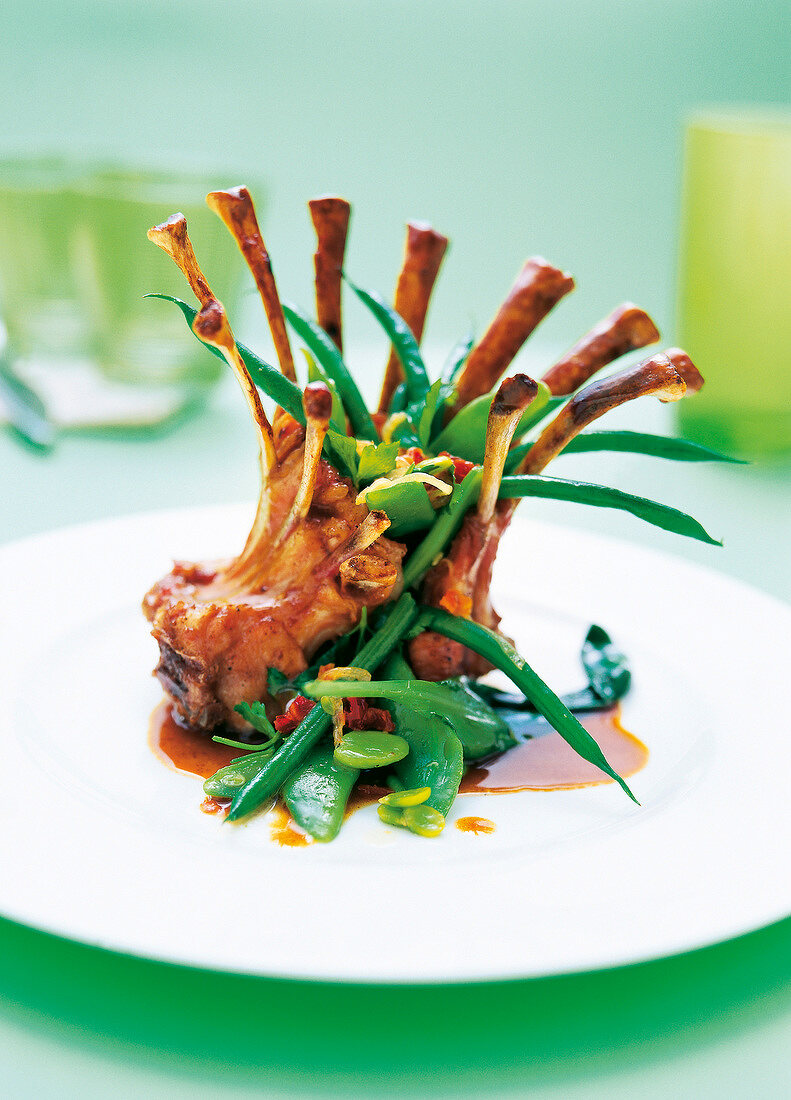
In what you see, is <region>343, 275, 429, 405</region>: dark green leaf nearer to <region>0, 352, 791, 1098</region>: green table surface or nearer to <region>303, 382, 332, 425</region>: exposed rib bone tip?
<region>303, 382, 332, 425</region>: exposed rib bone tip

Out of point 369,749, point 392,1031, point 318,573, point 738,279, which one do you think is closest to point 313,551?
point 318,573

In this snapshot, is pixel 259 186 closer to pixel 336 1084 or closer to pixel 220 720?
pixel 220 720

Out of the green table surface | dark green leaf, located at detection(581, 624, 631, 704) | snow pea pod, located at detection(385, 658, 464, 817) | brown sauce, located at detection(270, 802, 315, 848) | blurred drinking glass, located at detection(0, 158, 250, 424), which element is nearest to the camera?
the green table surface

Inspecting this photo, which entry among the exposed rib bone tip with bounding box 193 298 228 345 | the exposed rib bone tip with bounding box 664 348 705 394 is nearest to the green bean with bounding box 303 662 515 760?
the exposed rib bone tip with bounding box 193 298 228 345

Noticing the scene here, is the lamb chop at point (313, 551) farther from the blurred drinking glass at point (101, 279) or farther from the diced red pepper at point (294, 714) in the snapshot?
the blurred drinking glass at point (101, 279)

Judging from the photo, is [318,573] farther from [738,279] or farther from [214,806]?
[738,279]

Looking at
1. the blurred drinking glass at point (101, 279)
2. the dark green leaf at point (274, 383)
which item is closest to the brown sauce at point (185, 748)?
the dark green leaf at point (274, 383)
